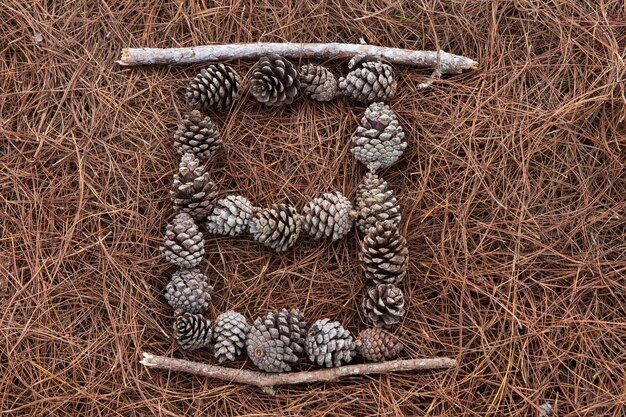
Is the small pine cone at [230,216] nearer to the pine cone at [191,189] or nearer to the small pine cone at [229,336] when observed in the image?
the pine cone at [191,189]

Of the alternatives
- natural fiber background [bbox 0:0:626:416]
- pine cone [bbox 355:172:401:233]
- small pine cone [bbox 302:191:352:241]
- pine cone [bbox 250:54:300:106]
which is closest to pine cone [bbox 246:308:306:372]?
natural fiber background [bbox 0:0:626:416]

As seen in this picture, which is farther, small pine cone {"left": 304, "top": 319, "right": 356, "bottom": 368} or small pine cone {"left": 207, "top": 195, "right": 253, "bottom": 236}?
small pine cone {"left": 207, "top": 195, "right": 253, "bottom": 236}

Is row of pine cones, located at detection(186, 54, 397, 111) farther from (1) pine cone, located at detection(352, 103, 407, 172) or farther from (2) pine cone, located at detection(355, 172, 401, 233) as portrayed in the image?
(2) pine cone, located at detection(355, 172, 401, 233)

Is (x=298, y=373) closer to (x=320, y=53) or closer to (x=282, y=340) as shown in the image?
(x=282, y=340)

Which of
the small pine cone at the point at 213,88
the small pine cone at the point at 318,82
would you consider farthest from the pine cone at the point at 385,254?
the small pine cone at the point at 213,88

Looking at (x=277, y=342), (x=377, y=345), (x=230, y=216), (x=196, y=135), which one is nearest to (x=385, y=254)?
(x=377, y=345)

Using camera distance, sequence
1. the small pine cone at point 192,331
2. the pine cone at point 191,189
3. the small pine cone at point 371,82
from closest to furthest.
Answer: the small pine cone at point 192,331 → the pine cone at point 191,189 → the small pine cone at point 371,82
